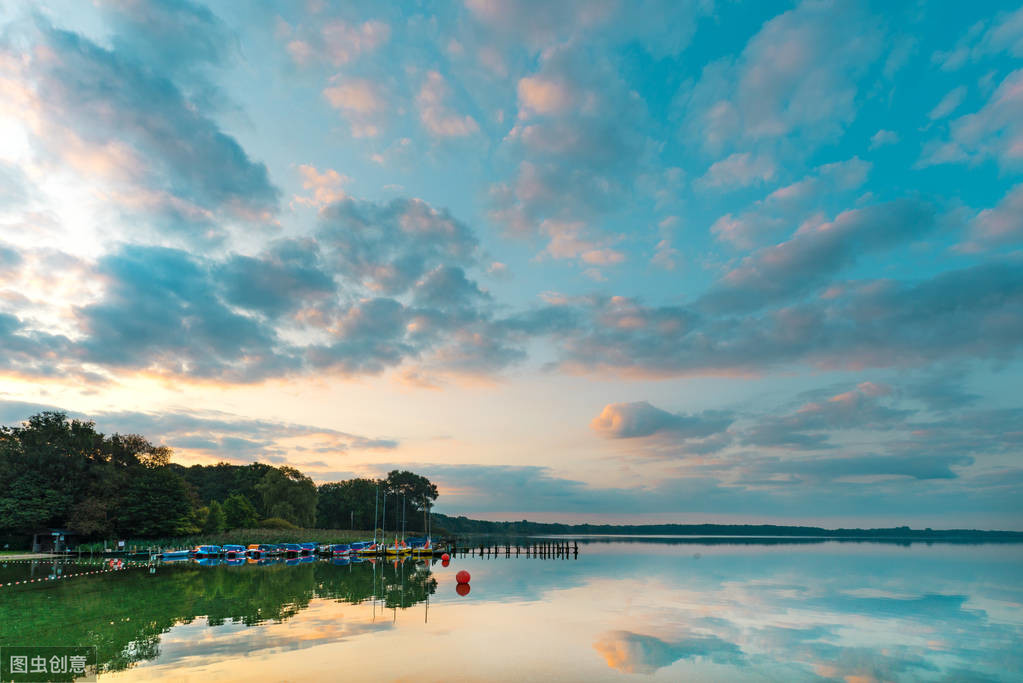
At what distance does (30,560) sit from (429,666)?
7094cm

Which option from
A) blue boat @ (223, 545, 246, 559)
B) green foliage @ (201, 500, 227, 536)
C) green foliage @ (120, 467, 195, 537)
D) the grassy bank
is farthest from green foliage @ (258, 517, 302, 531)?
blue boat @ (223, 545, 246, 559)

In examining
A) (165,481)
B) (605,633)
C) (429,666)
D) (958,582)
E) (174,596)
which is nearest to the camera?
(429,666)

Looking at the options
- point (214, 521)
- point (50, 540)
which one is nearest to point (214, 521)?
point (214, 521)

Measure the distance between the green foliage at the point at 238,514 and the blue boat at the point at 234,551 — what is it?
31625mm

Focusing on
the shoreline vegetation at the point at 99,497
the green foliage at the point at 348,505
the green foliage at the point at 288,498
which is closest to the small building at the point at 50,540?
the shoreline vegetation at the point at 99,497

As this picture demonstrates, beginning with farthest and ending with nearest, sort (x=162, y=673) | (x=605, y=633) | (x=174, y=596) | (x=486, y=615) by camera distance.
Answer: (x=174, y=596) → (x=486, y=615) → (x=605, y=633) → (x=162, y=673)

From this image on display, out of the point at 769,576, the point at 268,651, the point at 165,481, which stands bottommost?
the point at 769,576

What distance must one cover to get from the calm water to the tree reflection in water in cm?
16

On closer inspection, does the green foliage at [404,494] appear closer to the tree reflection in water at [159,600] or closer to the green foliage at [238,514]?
the green foliage at [238,514]

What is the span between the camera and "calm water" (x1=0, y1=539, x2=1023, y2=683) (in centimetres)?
2517

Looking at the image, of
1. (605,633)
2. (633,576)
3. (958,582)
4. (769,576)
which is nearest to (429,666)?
(605,633)

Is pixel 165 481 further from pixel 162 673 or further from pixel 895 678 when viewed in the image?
pixel 895 678

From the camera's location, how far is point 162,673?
22141mm

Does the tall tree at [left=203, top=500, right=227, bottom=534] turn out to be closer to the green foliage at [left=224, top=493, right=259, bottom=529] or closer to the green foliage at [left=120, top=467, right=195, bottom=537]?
the green foliage at [left=224, top=493, right=259, bottom=529]
